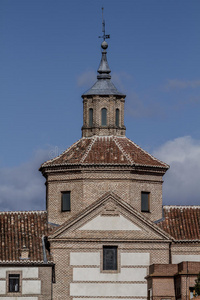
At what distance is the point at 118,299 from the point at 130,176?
793 cm

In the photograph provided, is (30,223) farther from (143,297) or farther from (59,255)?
(143,297)

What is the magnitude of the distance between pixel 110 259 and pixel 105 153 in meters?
7.11

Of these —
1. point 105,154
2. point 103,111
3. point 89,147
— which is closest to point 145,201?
point 105,154

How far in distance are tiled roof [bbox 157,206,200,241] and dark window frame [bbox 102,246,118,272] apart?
147 inches

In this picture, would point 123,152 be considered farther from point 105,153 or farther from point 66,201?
point 66,201

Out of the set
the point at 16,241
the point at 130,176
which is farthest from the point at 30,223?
the point at 130,176

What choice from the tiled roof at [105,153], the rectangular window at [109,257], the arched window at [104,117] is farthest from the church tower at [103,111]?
the rectangular window at [109,257]

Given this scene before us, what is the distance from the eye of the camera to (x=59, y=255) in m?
63.2

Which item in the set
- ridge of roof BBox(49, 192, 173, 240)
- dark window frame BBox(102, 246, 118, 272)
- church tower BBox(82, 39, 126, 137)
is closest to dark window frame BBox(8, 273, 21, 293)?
ridge of roof BBox(49, 192, 173, 240)

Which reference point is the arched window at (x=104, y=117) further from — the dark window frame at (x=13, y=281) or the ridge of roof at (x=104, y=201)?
the dark window frame at (x=13, y=281)

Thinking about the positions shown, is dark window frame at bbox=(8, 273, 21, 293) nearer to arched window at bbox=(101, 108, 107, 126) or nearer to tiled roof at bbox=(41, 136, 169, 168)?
tiled roof at bbox=(41, 136, 169, 168)

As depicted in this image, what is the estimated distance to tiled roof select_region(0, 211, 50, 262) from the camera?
62375 millimetres

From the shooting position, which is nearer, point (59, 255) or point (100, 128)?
point (59, 255)

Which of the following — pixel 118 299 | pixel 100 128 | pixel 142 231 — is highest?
pixel 100 128
